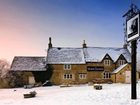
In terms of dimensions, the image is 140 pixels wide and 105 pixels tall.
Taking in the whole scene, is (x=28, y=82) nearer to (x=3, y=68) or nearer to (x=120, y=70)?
(x=120, y=70)

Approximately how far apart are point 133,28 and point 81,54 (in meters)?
40.2

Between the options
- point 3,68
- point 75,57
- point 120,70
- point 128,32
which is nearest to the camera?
point 128,32

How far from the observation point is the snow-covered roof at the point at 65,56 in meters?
69.1

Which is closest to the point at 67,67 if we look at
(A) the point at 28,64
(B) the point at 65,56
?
(B) the point at 65,56

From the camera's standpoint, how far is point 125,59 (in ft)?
232

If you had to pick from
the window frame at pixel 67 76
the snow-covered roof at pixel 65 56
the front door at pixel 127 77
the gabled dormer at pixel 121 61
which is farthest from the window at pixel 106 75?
the window frame at pixel 67 76

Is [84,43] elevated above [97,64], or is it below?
above

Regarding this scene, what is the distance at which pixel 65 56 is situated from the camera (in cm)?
7056

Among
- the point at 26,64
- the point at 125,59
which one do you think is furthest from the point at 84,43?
the point at 26,64

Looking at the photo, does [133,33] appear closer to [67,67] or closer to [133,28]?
[133,28]

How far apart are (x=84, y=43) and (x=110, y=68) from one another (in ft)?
29.6

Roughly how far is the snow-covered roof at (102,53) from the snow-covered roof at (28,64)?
999cm

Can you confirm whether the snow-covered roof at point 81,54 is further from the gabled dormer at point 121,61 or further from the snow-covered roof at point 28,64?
the snow-covered roof at point 28,64

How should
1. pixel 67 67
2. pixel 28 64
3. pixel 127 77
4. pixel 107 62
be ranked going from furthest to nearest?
pixel 107 62 < pixel 67 67 < pixel 28 64 < pixel 127 77
